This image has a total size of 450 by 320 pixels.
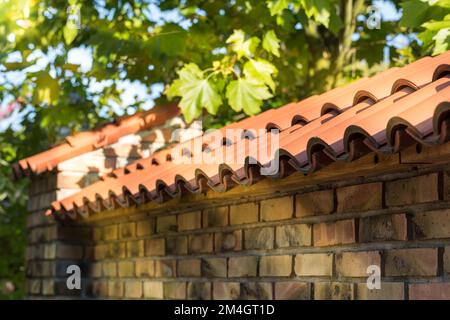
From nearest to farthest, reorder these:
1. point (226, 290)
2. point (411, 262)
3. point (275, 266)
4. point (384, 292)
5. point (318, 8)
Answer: point (411, 262) < point (384, 292) < point (275, 266) < point (226, 290) < point (318, 8)

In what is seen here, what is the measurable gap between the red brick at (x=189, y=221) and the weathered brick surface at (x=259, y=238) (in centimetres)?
56

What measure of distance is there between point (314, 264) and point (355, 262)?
34cm

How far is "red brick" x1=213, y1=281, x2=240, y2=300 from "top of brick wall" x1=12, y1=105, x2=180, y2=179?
2.43m

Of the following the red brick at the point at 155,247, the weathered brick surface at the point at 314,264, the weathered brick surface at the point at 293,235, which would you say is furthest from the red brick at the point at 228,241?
the red brick at the point at 155,247

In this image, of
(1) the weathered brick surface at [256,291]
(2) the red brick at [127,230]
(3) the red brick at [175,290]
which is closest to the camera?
(1) the weathered brick surface at [256,291]

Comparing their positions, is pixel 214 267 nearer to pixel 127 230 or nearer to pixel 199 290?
pixel 199 290

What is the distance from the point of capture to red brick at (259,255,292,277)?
4.40 metres

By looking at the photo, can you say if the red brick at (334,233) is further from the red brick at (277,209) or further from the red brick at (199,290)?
the red brick at (199,290)

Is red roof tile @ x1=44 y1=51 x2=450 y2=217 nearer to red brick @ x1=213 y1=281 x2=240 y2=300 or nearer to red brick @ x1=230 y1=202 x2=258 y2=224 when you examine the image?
red brick @ x1=230 y1=202 x2=258 y2=224

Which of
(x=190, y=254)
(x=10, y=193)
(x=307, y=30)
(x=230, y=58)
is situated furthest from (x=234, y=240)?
(x=10, y=193)

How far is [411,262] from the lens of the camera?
3541 mm

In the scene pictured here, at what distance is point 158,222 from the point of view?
577cm

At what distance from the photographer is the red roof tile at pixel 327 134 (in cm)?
306

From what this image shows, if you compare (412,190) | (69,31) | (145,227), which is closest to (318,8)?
(69,31)
